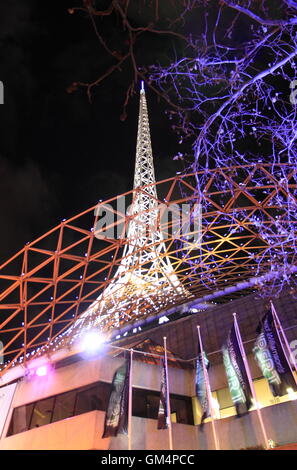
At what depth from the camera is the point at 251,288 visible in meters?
27.8

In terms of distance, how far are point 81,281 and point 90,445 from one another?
10.8 m

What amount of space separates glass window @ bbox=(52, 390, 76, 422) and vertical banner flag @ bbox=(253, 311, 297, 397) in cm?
1101

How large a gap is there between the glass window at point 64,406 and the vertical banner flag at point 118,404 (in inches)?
131

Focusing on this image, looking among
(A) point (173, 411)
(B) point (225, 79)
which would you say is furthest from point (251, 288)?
(B) point (225, 79)

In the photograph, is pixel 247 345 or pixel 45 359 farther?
pixel 45 359

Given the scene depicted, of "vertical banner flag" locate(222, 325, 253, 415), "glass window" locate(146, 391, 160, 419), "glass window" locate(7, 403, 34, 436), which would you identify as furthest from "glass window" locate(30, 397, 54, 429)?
"vertical banner flag" locate(222, 325, 253, 415)

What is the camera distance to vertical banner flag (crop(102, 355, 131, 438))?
1583cm

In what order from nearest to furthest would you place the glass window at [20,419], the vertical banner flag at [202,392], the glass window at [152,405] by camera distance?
the vertical banner flag at [202,392]
the glass window at [152,405]
the glass window at [20,419]

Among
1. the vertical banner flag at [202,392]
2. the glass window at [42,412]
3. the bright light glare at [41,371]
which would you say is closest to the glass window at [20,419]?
the glass window at [42,412]

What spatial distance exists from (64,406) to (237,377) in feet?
33.8

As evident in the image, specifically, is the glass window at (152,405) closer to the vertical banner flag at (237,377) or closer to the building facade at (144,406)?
the building facade at (144,406)

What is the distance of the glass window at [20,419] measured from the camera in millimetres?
20150
